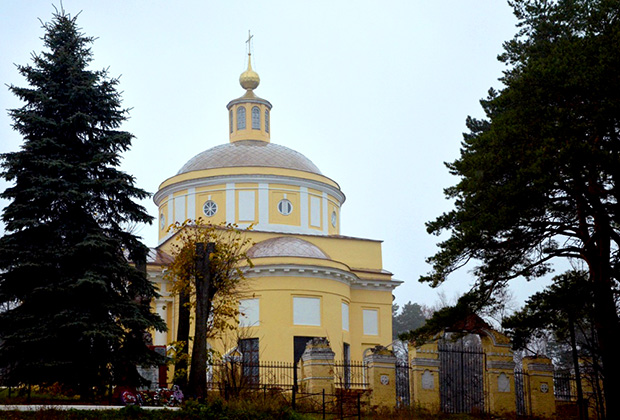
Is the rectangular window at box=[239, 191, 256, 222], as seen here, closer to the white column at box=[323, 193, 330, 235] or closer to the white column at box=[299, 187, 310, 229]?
the white column at box=[299, 187, 310, 229]

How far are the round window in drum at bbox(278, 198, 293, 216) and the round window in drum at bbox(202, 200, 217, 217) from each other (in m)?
3.20

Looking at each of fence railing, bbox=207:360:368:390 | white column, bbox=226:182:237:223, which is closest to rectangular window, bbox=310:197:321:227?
white column, bbox=226:182:237:223

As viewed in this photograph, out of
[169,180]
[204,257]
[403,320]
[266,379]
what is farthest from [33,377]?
[403,320]

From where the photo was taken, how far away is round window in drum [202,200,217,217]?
131 ft

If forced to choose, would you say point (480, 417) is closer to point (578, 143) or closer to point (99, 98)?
point (578, 143)

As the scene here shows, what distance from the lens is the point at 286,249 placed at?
35906 millimetres

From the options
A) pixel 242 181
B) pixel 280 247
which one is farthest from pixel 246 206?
pixel 280 247

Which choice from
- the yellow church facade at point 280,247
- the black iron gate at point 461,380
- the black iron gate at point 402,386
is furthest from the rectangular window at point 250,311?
the black iron gate at point 461,380

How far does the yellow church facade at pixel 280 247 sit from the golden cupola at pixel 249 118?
56mm

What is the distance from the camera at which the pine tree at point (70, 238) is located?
18641mm

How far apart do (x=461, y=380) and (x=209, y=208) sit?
19308mm

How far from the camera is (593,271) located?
20250 millimetres

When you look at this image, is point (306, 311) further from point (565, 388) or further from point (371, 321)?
point (565, 388)

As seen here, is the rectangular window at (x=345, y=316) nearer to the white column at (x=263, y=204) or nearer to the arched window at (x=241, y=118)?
the white column at (x=263, y=204)
